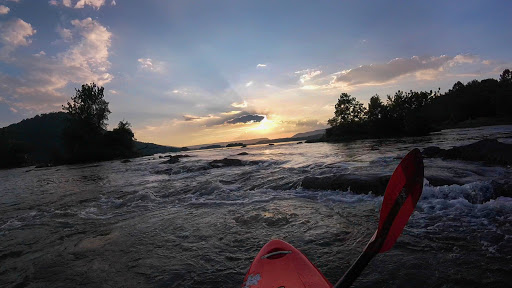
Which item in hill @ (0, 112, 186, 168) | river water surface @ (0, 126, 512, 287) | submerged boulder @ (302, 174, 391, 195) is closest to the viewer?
river water surface @ (0, 126, 512, 287)

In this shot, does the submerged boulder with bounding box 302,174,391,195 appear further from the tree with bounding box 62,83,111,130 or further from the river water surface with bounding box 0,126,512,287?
the tree with bounding box 62,83,111,130

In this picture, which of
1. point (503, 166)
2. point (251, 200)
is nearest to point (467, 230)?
point (251, 200)

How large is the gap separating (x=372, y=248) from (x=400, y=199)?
1.64 ft

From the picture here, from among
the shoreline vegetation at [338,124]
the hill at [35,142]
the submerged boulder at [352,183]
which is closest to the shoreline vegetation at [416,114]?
the shoreline vegetation at [338,124]

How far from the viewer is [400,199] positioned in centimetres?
223

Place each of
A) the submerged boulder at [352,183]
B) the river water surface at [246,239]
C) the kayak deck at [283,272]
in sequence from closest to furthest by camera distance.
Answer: the kayak deck at [283,272]
the river water surface at [246,239]
the submerged boulder at [352,183]

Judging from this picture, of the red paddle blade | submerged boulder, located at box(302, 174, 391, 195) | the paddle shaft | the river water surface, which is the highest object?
the red paddle blade

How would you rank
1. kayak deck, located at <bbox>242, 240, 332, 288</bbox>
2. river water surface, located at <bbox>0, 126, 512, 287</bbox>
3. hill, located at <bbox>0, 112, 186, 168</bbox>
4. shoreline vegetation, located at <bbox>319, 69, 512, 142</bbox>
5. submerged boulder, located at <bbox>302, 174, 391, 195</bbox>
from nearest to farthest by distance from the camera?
kayak deck, located at <bbox>242, 240, 332, 288</bbox>, river water surface, located at <bbox>0, 126, 512, 287</bbox>, submerged boulder, located at <bbox>302, 174, 391, 195</bbox>, shoreline vegetation, located at <bbox>319, 69, 512, 142</bbox>, hill, located at <bbox>0, 112, 186, 168</bbox>

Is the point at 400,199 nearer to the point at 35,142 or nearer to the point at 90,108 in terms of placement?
the point at 90,108

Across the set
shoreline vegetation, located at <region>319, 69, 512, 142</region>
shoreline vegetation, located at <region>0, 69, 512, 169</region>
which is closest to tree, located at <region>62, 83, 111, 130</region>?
shoreline vegetation, located at <region>0, 69, 512, 169</region>

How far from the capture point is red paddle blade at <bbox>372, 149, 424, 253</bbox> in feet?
7.06

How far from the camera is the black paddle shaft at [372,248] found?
2066 millimetres

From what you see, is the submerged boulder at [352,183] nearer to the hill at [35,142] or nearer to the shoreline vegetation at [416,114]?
the shoreline vegetation at [416,114]

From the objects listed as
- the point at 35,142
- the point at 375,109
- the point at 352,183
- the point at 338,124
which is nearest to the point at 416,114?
the point at 375,109
